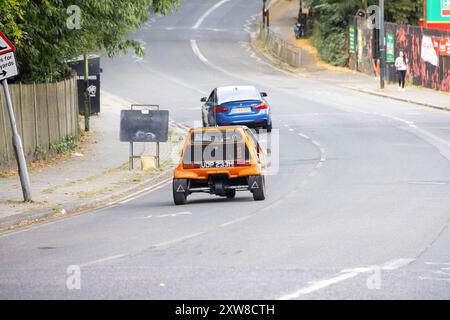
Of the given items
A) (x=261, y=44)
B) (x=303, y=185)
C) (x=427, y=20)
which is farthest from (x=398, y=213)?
(x=261, y=44)

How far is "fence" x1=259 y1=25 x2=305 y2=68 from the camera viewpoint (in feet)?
226

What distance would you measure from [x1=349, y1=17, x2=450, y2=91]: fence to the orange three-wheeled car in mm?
31646

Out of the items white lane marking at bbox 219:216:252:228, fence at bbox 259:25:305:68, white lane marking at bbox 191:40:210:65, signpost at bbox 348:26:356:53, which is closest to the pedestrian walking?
signpost at bbox 348:26:356:53

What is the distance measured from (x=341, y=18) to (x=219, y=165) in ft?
162

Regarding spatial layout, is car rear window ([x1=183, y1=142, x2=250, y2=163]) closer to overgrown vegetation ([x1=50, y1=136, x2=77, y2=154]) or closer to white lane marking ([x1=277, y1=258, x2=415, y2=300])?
white lane marking ([x1=277, y1=258, x2=415, y2=300])

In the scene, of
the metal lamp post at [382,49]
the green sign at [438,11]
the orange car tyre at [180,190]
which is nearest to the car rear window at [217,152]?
the orange car tyre at [180,190]

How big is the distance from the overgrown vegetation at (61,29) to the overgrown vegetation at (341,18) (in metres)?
36.5

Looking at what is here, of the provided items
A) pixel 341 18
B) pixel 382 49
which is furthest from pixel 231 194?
pixel 341 18

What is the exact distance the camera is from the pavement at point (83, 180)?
67.7ft

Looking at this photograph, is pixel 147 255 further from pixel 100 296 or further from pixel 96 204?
pixel 96 204

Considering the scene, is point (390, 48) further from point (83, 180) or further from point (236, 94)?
point (83, 180)

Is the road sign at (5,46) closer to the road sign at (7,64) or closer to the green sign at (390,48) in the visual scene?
the road sign at (7,64)
